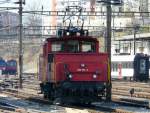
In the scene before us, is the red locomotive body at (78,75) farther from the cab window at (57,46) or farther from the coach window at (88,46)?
the coach window at (88,46)

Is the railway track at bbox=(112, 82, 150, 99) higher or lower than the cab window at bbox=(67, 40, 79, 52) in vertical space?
lower

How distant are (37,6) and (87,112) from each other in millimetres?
100987

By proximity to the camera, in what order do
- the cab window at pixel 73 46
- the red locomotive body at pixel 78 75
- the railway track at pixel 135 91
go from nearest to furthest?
the red locomotive body at pixel 78 75 < the cab window at pixel 73 46 < the railway track at pixel 135 91

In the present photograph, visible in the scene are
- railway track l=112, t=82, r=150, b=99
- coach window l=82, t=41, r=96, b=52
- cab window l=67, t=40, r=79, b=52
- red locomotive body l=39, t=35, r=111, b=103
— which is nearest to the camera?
red locomotive body l=39, t=35, r=111, b=103

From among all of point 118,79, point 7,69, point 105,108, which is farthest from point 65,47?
point 7,69

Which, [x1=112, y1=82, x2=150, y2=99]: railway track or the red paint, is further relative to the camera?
[x1=112, y1=82, x2=150, y2=99]: railway track

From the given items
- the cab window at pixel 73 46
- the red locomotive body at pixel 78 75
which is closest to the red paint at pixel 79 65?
the red locomotive body at pixel 78 75

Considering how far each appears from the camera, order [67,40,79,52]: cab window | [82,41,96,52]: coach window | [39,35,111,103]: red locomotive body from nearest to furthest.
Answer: [39,35,111,103]: red locomotive body < [67,40,79,52]: cab window < [82,41,96,52]: coach window

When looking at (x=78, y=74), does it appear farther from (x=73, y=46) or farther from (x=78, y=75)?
(x=73, y=46)

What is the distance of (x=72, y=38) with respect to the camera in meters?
21.7

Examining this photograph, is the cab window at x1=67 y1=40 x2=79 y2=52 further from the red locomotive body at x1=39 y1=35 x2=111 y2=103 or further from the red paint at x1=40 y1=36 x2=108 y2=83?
the red paint at x1=40 y1=36 x2=108 y2=83

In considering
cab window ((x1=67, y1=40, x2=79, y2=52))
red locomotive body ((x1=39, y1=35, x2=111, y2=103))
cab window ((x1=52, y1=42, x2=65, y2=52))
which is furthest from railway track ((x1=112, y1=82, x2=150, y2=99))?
cab window ((x1=52, y1=42, x2=65, y2=52))

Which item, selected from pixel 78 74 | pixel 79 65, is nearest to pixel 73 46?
pixel 79 65

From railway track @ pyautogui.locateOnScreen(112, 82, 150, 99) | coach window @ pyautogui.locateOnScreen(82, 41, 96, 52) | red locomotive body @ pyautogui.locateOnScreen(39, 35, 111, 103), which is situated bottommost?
railway track @ pyautogui.locateOnScreen(112, 82, 150, 99)
